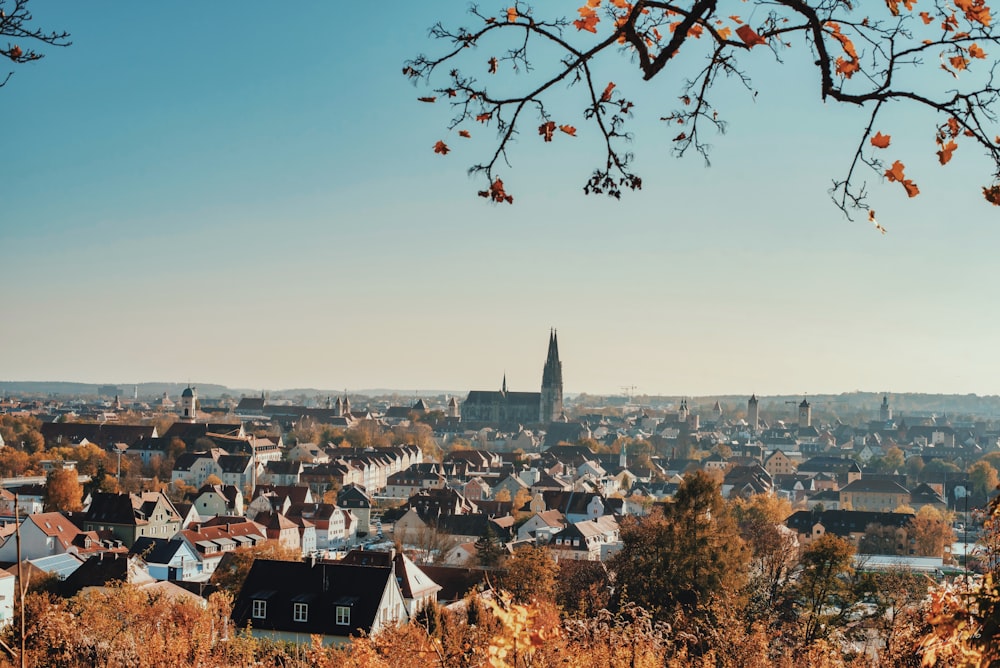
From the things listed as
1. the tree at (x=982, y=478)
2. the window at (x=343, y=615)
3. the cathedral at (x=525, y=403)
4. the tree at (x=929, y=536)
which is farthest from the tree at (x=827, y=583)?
the cathedral at (x=525, y=403)

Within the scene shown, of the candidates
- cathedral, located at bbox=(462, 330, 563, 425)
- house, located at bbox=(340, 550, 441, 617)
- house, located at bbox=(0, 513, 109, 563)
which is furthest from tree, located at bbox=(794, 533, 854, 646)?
cathedral, located at bbox=(462, 330, 563, 425)

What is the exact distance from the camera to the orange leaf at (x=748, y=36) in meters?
3.50

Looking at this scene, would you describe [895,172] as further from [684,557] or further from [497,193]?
[684,557]

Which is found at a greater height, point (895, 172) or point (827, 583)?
point (895, 172)

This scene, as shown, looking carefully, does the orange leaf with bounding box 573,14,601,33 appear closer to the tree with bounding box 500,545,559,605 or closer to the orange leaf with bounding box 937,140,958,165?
the orange leaf with bounding box 937,140,958,165

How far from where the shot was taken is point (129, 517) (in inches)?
1778

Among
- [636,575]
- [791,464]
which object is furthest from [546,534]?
[791,464]

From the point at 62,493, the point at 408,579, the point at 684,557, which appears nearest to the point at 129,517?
the point at 62,493

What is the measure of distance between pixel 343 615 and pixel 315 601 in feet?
2.65

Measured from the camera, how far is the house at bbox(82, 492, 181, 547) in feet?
147

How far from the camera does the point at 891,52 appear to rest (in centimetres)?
345

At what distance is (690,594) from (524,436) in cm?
10624

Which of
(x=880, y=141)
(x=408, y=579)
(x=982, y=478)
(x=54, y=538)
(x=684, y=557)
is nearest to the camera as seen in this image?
(x=880, y=141)

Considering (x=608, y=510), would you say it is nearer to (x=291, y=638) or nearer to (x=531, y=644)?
(x=291, y=638)
